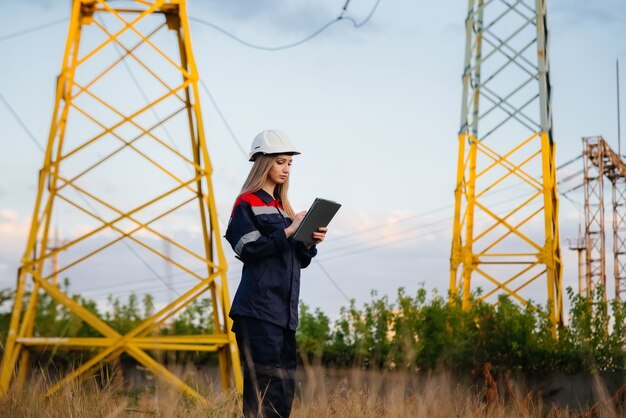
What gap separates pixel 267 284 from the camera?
15.2ft

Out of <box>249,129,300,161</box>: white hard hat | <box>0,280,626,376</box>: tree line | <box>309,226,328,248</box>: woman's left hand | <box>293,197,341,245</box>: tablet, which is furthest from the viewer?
<box>0,280,626,376</box>: tree line

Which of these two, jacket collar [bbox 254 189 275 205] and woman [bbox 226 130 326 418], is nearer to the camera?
woman [bbox 226 130 326 418]

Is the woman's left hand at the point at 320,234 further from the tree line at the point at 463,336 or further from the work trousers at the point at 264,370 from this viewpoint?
the tree line at the point at 463,336

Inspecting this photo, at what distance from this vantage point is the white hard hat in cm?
479

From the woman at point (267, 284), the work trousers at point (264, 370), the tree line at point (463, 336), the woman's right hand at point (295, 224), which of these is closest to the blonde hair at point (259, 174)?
the woman at point (267, 284)

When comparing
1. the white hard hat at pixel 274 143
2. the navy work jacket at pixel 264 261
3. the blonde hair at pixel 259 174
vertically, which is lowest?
the navy work jacket at pixel 264 261

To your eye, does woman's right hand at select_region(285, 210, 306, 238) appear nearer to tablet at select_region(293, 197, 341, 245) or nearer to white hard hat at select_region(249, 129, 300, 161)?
tablet at select_region(293, 197, 341, 245)

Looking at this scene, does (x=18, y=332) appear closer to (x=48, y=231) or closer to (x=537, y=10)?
(x=48, y=231)

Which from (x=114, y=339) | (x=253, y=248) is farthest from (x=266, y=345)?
(x=114, y=339)

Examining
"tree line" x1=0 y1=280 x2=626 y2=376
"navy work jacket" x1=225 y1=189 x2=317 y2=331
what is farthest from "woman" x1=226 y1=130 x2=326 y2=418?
"tree line" x1=0 y1=280 x2=626 y2=376

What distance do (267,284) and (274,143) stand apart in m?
0.75

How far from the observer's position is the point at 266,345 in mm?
4602

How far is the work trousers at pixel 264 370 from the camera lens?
459 centimetres

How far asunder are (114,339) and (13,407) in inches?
182
